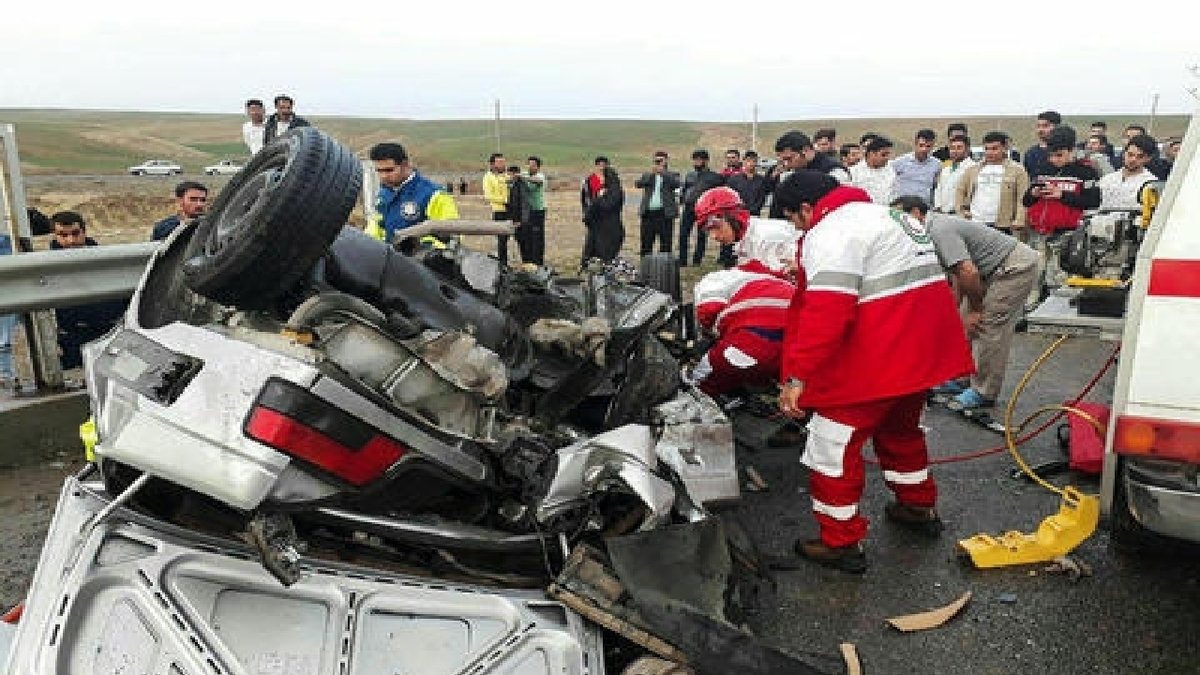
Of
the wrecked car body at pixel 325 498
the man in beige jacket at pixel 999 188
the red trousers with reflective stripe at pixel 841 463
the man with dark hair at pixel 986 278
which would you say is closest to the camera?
the wrecked car body at pixel 325 498

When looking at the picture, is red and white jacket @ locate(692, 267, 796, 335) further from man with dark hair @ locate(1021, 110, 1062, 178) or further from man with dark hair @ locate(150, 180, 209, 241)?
man with dark hair @ locate(1021, 110, 1062, 178)

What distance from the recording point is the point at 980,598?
335 cm

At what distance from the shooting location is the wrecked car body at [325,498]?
7.01ft

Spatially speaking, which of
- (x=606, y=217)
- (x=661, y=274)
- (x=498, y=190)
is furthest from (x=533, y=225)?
(x=661, y=274)

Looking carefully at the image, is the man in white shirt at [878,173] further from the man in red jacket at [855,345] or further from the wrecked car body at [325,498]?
the wrecked car body at [325,498]

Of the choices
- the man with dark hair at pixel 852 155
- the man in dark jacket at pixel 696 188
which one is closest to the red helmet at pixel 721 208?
the man with dark hair at pixel 852 155

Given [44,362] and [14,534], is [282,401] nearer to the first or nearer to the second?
[14,534]

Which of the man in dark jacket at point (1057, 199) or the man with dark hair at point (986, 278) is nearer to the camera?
the man with dark hair at point (986, 278)

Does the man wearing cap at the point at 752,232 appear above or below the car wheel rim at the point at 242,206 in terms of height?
below

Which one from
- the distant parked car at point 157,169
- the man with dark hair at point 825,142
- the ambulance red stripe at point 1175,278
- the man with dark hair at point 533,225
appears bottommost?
the distant parked car at point 157,169

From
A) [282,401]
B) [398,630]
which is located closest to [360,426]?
[282,401]

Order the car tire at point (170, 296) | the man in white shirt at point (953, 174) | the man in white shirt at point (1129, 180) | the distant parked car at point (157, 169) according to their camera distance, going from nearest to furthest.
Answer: the car tire at point (170, 296) → the man in white shirt at point (1129, 180) → the man in white shirt at point (953, 174) → the distant parked car at point (157, 169)

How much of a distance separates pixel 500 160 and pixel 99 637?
41.4ft

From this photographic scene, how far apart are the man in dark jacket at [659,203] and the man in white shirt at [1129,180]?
19.4 ft
